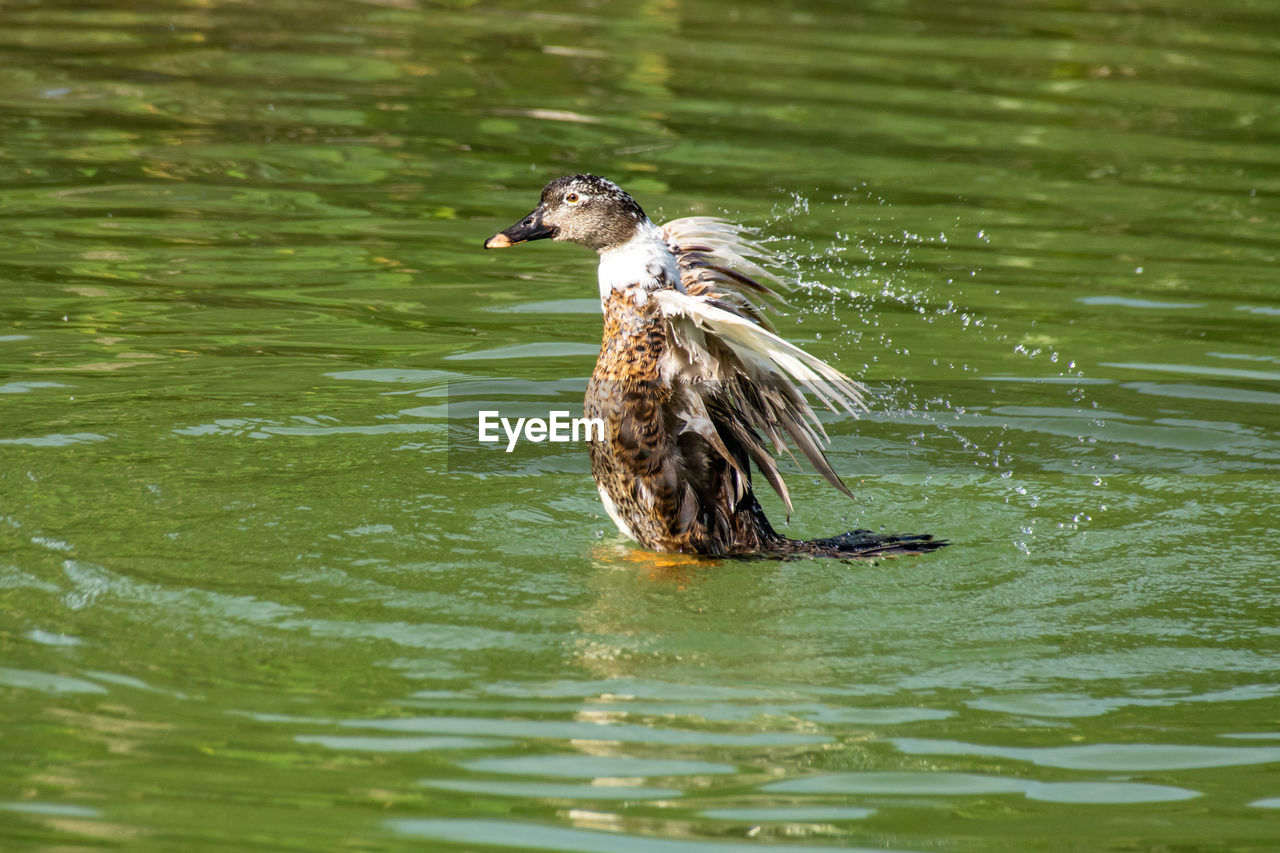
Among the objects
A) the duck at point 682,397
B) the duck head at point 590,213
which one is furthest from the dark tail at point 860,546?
the duck head at point 590,213

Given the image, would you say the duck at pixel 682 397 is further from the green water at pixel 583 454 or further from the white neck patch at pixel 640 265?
the green water at pixel 583 454

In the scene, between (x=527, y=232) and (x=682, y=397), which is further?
(x=527, y=232)

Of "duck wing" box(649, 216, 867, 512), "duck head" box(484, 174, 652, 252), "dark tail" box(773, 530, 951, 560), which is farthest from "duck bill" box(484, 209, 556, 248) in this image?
"dark tail" box(773, 530, 951, 560)

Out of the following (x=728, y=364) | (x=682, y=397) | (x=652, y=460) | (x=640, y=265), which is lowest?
(x=652, y=460)

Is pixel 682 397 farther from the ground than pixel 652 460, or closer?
farther from the ground

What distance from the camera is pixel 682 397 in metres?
5.94

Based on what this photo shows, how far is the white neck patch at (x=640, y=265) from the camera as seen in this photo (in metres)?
5.97

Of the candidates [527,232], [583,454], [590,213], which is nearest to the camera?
[590,213]

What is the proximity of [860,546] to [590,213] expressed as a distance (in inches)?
61.8

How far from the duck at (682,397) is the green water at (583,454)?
0.71 ft

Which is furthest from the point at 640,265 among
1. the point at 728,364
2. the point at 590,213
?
the point at 728,364

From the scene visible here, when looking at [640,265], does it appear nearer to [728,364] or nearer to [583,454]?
[728,364]

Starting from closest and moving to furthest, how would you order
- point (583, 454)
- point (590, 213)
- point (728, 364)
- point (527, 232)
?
1. point (728, 364)
2. point (590, 213)
3. point (527, 232)
4. point (583, 454)

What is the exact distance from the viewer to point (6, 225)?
10.0 meters
